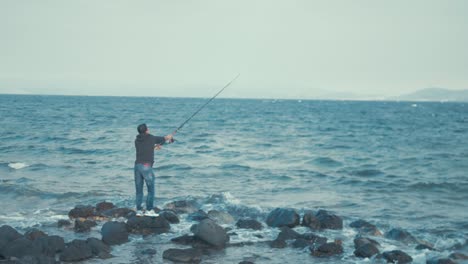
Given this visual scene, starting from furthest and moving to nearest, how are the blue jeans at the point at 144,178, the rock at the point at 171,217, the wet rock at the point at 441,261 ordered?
1. the blue jeans at the point at 144,178
2. the rock at the point at 171,217
3. the wet rock at the point at 441,261

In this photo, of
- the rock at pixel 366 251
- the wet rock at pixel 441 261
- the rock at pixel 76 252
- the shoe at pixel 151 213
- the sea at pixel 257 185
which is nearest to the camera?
the rock at pixel 76 252

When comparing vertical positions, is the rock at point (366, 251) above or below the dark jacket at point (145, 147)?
below

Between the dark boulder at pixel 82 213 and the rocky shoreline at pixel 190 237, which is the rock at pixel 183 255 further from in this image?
the dark boulder at pixel 82 213

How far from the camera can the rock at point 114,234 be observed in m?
9.85

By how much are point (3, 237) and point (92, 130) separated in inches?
1239

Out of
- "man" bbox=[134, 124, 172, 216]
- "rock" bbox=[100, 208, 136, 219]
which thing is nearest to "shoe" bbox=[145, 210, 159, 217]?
"man" bbox=[134, 124, 172, 216]

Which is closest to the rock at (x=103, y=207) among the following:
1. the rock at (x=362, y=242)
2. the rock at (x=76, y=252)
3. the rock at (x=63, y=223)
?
the rock at (x=63, y=223)

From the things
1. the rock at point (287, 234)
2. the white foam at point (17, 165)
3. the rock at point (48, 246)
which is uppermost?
the rock at point (48, 246)

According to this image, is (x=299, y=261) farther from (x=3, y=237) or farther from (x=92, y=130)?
(x=92, y=130)

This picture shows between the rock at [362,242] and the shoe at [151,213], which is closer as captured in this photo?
the rock at [362,242]

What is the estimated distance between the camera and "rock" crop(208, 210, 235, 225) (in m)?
12.0

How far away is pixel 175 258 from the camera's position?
8664 millimetres

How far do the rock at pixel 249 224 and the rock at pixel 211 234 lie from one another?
4.95 ft

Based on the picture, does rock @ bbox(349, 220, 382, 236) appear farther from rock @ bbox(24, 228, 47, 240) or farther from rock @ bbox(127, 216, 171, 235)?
rock @ bbox(24, 228, 47, 240)
